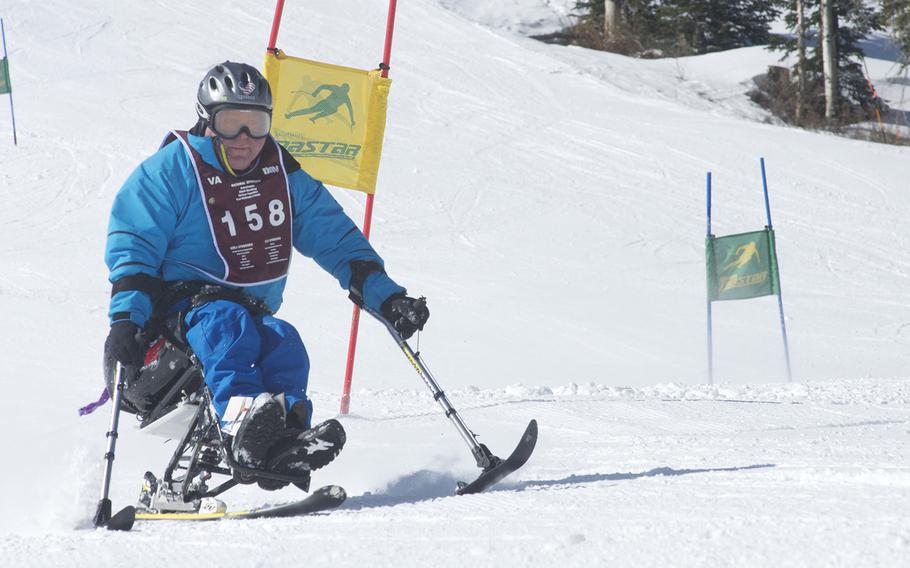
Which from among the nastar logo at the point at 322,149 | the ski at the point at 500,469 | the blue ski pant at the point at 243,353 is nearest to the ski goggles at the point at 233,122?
the blue ski pant at the point at 243,353

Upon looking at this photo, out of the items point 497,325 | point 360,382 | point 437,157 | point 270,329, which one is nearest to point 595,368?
→ point 497,325

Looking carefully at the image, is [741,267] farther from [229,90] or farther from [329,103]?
[229,90]

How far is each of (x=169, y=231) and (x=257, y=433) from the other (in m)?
0.93

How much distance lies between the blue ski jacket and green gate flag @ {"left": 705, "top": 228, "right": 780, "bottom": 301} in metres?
Result: 5.67

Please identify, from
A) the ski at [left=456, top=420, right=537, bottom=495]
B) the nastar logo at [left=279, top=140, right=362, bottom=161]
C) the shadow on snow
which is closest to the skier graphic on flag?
the nastar logo at [left=279, top=140, right=362, bottom=161]

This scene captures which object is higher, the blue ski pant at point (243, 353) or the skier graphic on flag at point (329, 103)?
the skier graphic on flag at point (329, 103)

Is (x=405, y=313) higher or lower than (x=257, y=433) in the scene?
higher

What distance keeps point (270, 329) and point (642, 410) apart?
2661mm

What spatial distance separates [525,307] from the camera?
36.4 ft

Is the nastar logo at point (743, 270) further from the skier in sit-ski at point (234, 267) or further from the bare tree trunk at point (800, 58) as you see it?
the bare tree trunk at point (800, 58)

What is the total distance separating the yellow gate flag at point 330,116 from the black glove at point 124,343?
10.2 feet

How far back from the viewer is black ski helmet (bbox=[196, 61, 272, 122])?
4117 millimetres

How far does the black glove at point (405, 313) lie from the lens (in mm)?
4273

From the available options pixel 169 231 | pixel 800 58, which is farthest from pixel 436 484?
pixel 800 58
